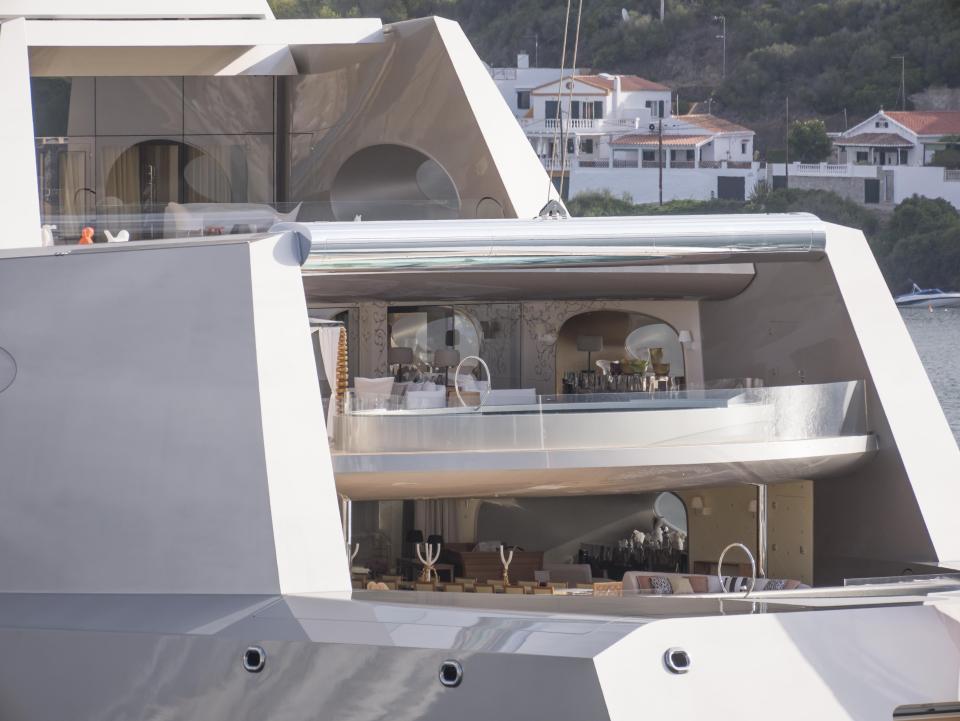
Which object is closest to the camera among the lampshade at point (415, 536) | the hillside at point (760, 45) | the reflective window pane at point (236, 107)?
the lampshade at point (415, 536)

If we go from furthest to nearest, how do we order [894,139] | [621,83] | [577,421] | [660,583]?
[621,83], [894,139], [660,583], [577,421]

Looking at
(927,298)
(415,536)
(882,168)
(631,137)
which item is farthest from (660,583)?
(631,137)

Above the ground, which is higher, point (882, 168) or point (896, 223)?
point (882, 168)

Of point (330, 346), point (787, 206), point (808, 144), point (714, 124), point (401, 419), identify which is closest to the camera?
point (401, 419)

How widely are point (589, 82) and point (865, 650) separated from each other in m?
50.1

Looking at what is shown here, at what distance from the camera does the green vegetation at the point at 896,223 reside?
165ft

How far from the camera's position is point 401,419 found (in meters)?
11.9

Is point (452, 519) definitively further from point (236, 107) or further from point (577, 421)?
point (577, 421)

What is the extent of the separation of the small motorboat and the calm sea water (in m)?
0.29

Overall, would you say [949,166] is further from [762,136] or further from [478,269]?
[478,269]

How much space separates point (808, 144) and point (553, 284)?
41.9 m

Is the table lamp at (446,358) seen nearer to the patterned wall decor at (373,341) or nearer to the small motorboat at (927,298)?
the patterned wall decor at (373,341)

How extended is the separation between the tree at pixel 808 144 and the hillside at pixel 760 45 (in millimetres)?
970

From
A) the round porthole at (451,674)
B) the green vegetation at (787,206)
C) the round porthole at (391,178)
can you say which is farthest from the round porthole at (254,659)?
the green vegetation at (787,206)
